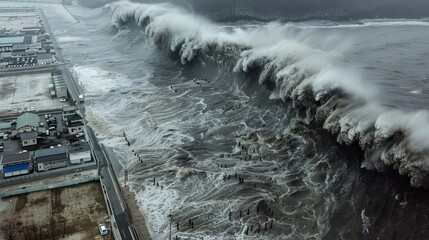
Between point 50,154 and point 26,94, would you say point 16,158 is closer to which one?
point 50,154

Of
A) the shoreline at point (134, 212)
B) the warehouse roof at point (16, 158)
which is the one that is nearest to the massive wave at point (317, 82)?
the shoreline at point (134, 212)

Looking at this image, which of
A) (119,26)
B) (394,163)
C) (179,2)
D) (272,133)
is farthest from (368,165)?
(119,26)

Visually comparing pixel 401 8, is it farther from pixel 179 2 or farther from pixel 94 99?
pixel 94 99

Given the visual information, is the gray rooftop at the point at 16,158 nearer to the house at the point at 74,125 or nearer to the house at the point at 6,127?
the house at the point at 74,125

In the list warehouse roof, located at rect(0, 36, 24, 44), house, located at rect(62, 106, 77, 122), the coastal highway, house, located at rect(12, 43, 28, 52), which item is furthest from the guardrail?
warehouse roof, located at rect(0, 36, 24, 44)

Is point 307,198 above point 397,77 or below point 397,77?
below

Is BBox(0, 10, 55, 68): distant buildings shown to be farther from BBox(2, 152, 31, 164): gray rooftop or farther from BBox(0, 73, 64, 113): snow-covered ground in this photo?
BBox(2, 152, 31, 164): gray rooftop

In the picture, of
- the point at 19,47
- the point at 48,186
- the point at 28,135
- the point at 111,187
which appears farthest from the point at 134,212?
the point at 19,47
